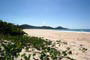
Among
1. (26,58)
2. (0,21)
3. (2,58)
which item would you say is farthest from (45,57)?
(0,21)

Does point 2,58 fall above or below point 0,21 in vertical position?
below

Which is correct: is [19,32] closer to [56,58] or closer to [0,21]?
[0,21]

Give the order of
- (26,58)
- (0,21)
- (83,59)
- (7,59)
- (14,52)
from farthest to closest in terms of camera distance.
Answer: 1. (0,21)
2. (83,59)
3. (14,52)
4. (26,58)
5. (7,59)

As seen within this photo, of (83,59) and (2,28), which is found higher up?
(2,28)

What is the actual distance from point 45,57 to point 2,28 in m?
7.12

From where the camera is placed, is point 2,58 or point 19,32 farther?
point 19,32

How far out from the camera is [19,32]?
11945mm

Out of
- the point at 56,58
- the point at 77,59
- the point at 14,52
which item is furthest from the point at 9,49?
the point at 77,59

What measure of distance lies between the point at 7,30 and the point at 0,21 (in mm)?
1186

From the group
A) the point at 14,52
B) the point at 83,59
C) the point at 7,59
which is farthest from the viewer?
the point at 83,59

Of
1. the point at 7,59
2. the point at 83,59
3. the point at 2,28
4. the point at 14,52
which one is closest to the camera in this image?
the point at 7,59

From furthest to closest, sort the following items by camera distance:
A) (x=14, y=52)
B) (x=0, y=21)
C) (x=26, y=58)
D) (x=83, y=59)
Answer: (x=0, y=21), (x=83, y=59), (x=14, y=52), (x=26, y=58)

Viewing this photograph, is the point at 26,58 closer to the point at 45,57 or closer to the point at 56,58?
the point at 45,57

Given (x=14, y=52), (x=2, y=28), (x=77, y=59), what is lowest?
(x=77, y=59)
